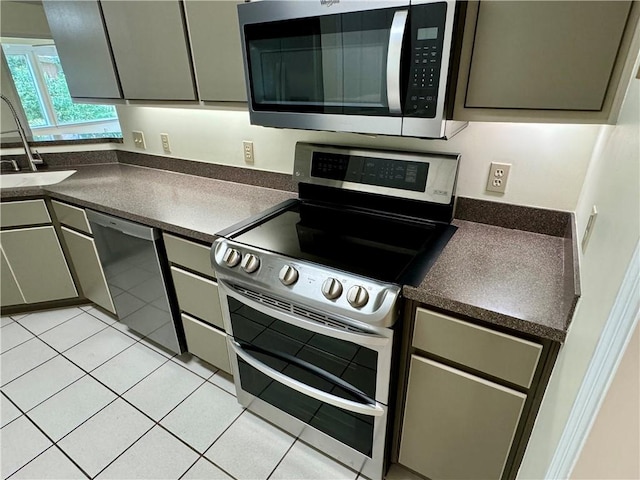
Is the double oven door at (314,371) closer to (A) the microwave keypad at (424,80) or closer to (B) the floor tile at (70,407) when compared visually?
(A) the microwave keypad at (424,80)

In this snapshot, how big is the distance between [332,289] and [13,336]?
7.70ft

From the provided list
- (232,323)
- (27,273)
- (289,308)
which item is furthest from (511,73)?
(27,273)

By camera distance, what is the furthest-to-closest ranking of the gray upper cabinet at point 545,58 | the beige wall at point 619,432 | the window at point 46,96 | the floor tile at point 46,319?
the window at point 46,96 < the floor tile at point 46,319 < the gray upper cabinet at point 545,58 < the beige wall at point 619,432

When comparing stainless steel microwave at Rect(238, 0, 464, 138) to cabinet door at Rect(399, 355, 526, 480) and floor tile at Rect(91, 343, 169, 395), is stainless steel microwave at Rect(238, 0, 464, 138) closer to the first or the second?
cabinet door at Rect(399, 355, 526, 480)

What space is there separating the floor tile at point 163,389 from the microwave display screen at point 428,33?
1.85m

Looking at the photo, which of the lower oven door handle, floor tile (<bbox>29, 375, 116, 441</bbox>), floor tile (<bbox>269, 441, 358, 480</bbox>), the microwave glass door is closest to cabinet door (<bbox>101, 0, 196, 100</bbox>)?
the microwave glass door

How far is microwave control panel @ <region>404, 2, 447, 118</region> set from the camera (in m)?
0.92

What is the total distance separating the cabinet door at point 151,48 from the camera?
1509mm

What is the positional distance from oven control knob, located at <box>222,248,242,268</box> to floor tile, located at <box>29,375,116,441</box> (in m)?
1.13

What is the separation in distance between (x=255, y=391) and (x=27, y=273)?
69.7 inches

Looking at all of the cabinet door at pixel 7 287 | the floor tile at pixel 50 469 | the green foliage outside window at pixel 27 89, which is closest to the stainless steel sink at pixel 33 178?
the cabinet door at pixel 7 287

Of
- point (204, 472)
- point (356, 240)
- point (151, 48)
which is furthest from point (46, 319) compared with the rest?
point (356, 240)

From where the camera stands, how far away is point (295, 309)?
1.18 meters

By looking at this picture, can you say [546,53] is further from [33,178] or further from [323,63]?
[33,178]
